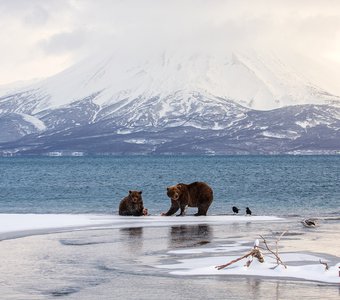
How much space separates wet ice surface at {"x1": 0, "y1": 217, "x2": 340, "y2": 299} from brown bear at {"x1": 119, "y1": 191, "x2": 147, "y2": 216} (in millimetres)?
4531

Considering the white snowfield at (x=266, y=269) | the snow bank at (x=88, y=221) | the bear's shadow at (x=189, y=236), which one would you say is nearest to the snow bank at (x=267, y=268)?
the white snowfield at (x=266, y=269)

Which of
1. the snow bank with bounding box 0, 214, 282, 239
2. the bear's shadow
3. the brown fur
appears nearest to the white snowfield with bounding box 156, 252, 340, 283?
the bear's shadow

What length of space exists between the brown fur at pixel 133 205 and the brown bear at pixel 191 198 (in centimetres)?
131

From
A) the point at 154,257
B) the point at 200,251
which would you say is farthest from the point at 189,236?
the point at 154,257

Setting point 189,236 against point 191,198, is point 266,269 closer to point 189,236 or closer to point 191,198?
point 189,236

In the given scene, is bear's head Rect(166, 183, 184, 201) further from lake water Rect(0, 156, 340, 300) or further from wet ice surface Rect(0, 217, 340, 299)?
wet ice surface Rect(0, 217, 340, 299)

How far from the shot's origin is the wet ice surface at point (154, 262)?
17781 millimetres

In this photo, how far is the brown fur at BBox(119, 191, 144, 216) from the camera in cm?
3784

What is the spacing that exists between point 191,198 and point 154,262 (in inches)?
651

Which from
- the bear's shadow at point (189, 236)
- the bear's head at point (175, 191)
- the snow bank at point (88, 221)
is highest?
the bear's head at point (175, 191)

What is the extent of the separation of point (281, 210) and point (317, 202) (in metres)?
8.58

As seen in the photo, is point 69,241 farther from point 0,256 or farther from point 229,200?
point 229,200

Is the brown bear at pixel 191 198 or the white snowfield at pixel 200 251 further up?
the brown bear at pixel 191 198

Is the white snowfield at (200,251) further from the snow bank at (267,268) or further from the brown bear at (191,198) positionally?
the brown bear at (191,198)
